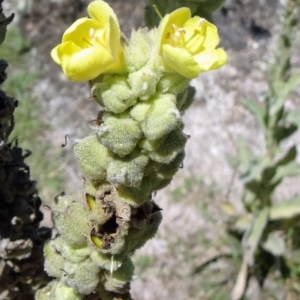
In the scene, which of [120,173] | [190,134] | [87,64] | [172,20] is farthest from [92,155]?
[190,134]

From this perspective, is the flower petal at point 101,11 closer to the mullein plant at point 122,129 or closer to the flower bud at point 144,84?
the mullein plant at point 122,129

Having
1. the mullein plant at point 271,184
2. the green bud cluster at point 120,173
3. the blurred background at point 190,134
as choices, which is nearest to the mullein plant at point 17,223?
the green bud cluster at point 120,173

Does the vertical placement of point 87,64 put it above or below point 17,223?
above

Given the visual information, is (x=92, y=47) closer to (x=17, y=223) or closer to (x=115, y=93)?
(x=115, y=93)

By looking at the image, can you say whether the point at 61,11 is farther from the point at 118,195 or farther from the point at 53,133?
the point at 118,195

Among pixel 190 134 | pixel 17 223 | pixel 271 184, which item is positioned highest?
pixel 17 223

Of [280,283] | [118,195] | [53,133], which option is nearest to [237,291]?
[280,283]

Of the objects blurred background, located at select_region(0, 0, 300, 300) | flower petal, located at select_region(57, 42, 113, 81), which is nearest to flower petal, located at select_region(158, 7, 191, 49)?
flower petal, located at select_region(57, 42, 113, 81)
